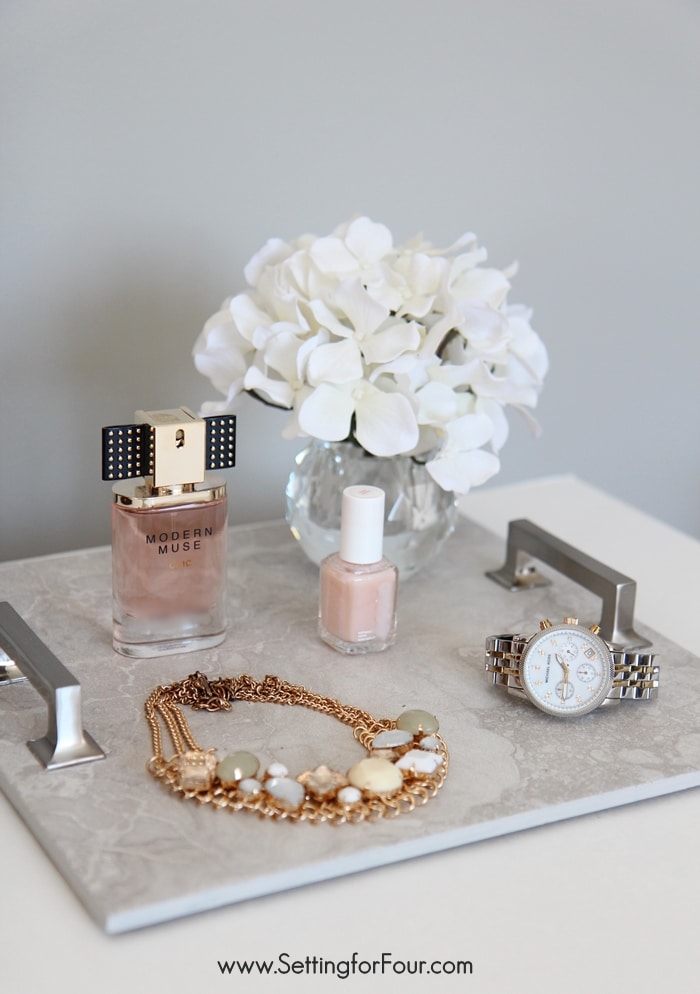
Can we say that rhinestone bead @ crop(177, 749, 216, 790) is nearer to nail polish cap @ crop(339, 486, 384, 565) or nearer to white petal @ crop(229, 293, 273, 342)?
nail polish cap @ crop(339, 486, 384, 565)

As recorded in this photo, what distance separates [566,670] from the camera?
789 mm

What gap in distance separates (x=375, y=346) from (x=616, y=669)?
0.96 ft

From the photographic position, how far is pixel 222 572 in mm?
858

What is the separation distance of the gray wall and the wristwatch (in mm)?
574

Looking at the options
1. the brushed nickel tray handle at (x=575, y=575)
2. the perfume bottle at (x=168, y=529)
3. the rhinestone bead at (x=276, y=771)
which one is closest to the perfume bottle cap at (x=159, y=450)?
the perfume bottle at (x=168, y=529)

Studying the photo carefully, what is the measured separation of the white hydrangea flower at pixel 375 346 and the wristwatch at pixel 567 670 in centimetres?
17

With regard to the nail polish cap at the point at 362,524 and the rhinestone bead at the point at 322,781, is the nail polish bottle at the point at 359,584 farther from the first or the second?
the rhinestone bead at the point at 322,781

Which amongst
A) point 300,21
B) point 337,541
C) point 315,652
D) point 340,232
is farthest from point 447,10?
point 315,652

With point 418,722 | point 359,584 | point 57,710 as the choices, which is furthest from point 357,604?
point 57,710

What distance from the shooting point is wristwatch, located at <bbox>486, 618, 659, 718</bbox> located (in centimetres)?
79

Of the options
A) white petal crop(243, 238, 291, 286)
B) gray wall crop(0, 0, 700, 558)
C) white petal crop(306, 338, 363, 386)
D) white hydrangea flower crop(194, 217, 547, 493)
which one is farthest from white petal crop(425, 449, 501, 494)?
gray wall crop(0, 0, 700, 558)

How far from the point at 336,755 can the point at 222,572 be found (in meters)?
0.18

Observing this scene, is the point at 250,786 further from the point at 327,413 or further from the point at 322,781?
the point at 327,413

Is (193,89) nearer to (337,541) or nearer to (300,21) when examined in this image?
(300,21)
